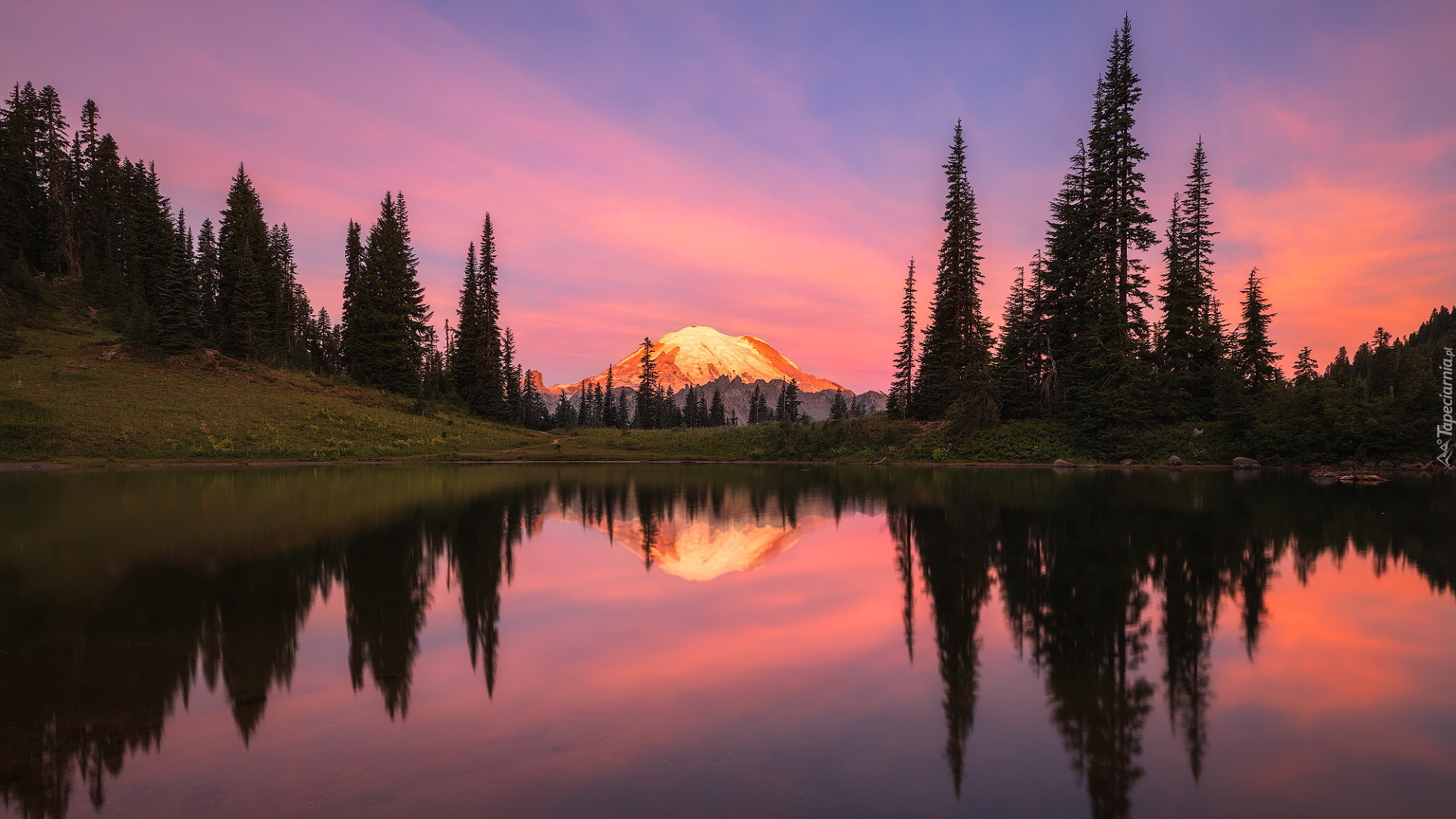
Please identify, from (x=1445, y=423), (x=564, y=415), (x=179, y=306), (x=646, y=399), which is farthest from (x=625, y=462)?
(x=564, y=415)

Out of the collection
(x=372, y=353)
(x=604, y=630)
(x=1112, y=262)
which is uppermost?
(x=1112, y=262)

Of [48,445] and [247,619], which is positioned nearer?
[247,619]

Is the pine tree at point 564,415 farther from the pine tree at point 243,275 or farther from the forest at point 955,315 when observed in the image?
the pine tree at point 243,275

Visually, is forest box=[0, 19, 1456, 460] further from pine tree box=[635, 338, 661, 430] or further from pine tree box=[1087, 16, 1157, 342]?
pine tree box=[635, 338, 661, 430]

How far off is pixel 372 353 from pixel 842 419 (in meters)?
47.8

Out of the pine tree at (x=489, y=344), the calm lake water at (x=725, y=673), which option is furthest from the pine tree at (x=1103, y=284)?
the pine tree at (x=489, y=344)

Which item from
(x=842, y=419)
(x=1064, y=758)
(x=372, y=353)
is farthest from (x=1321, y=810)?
(x=372, y=353)

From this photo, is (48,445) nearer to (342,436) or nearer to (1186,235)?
(342,436)

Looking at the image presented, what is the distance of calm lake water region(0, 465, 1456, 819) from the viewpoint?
5.10 m

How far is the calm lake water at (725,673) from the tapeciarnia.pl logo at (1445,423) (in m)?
30.9

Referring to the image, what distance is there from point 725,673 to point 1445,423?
171ft

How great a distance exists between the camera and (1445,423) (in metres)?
39.3

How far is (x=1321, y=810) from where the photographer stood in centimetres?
472

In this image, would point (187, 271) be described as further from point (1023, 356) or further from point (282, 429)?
point (1023, 356)
